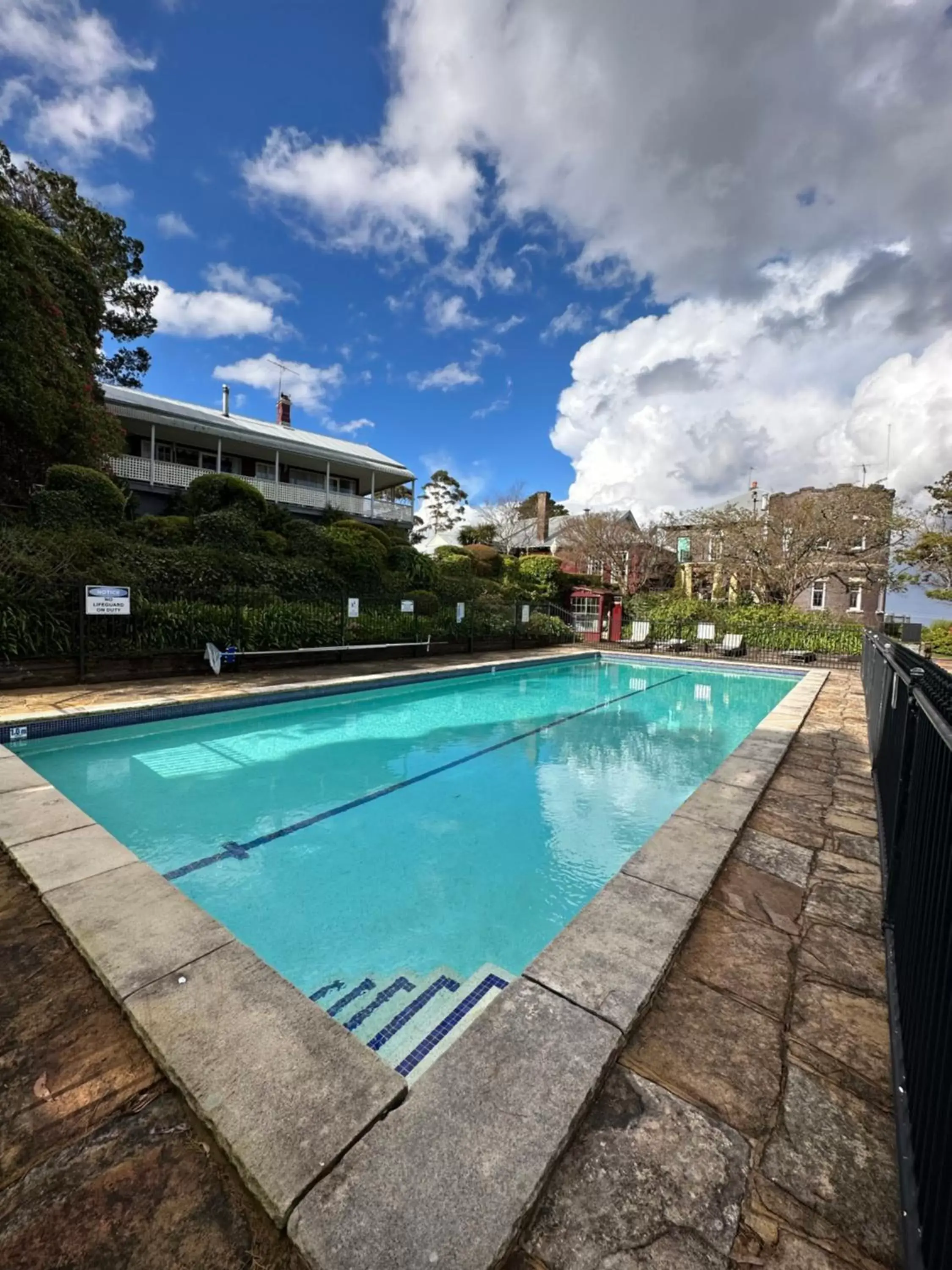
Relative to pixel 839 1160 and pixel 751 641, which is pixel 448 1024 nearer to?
pixel 839 1160

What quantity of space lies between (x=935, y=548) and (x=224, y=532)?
2338 centimetres

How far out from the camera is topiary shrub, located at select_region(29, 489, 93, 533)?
9875mm

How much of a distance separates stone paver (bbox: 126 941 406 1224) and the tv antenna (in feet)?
88.3

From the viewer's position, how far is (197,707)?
7008mm

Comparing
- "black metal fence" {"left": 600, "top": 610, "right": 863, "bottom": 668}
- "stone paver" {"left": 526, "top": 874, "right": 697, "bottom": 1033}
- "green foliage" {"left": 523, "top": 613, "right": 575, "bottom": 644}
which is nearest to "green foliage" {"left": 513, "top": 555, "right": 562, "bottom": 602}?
"green foliage" {"left": 523, "top": 613, "right": 575, "bottom": 644}

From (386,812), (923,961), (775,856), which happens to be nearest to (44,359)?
(386,812)

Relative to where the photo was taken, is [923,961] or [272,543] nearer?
[923,961]

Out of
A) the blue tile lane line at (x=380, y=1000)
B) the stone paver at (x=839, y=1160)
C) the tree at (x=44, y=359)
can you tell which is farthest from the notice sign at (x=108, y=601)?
the stone paver at (x=839, y=1160)

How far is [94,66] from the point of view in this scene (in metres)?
7.68

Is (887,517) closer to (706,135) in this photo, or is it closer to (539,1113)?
(706,135)

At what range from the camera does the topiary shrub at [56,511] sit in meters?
9.88

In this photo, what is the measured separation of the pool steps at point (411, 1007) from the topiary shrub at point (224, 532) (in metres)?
11.5

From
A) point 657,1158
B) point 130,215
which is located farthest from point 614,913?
point 130,215

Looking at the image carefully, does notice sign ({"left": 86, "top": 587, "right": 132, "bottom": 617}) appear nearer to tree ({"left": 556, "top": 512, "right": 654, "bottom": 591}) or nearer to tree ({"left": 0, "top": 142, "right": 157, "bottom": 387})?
tree ({"left": 0, "top": 142, "right": 157, "bottom": 387})
